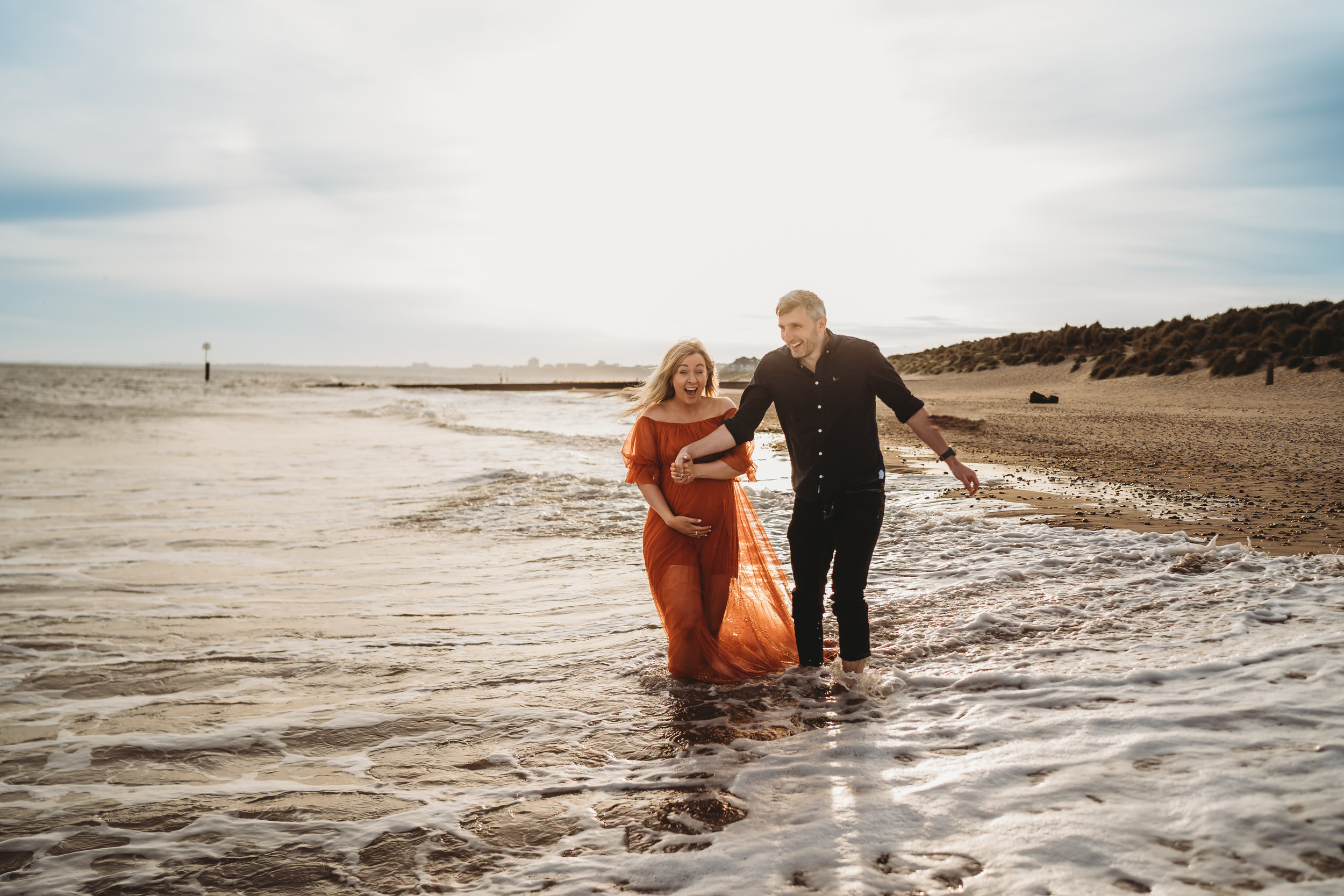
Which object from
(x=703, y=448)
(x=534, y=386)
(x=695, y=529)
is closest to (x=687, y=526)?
(x=695, y=529)

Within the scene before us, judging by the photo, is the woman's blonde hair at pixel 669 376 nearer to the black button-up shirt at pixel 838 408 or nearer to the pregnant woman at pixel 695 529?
the pregnant woman at pixel 695 529

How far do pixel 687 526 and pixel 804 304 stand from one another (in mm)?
1472

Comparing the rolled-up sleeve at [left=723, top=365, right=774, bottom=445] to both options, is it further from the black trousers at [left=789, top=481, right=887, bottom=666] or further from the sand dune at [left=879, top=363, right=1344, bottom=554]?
the sand dune at [left=879, top=363, right=1344, bottom=554]

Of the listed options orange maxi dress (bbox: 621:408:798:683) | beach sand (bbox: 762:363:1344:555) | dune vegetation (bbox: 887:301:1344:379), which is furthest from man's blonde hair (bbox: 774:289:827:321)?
dune vegetation (bbox: 887:301:1344:379)

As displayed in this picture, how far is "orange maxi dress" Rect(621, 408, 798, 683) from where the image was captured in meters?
4.96

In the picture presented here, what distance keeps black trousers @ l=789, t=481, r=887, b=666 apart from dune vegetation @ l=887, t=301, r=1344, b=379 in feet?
67.8

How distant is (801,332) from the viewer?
4.50 m

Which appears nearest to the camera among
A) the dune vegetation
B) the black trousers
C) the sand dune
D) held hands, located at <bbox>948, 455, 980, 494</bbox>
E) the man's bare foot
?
held hands, located at <bbox>948, 455, 980, 494</bbox>

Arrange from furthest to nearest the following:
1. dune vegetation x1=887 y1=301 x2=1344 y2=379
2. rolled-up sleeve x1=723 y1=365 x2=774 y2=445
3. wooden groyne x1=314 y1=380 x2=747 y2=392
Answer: wooden groyne x1=314 y1=380 x2=747 y2=392 < dune vegetation x1=887 y1=301 x2=1344 y2=379 < rolled-up sleeve x1=723 y1=365 x2=774 y2=445

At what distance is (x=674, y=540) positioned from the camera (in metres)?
5.04

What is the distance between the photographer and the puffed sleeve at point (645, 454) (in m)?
5.03

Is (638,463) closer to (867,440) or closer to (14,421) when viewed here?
(867,440)

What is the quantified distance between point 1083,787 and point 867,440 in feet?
6.45

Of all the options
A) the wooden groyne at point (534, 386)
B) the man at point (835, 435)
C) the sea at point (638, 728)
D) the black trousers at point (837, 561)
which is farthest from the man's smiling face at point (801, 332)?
the wooden groyne at point (534, 386)
